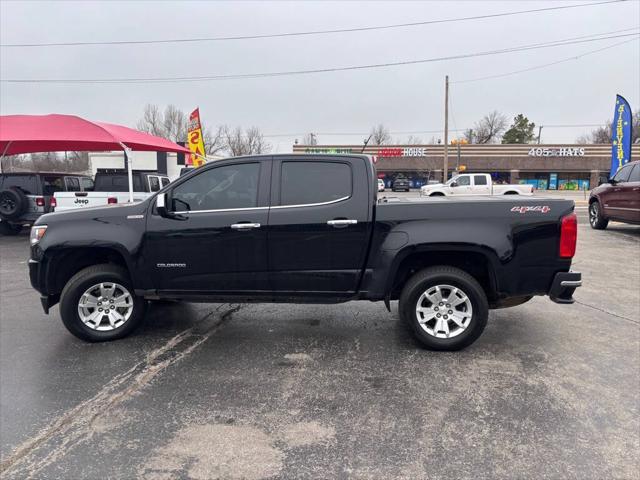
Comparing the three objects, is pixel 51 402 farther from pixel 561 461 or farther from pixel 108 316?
pixel 561 461

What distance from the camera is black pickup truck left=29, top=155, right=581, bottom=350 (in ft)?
13.9

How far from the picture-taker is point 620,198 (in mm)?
11789

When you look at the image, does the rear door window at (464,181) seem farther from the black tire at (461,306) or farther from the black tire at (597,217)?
the black tire at (461,306)

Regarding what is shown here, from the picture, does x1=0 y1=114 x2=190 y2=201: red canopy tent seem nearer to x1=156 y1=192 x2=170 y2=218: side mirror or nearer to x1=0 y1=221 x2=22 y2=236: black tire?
x1=0 y1=221 x2=22 y2=236: black tire

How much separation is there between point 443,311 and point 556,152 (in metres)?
56.3

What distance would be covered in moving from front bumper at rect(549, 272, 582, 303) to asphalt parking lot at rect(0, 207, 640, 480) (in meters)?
0.62

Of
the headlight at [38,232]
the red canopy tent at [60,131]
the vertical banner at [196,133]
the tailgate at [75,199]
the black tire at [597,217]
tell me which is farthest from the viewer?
the vertical banner at [196,133]

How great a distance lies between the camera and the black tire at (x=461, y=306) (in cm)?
428

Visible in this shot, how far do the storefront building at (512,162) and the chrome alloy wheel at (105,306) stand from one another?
48.1m

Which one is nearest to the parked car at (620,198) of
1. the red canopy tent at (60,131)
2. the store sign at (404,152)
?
the red canopy tent at (60,131)

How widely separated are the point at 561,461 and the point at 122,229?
4.11 metres

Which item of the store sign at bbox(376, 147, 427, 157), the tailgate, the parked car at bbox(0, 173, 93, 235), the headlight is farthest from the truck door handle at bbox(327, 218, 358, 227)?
the store sign at bbox(376, 147, 427, 157)

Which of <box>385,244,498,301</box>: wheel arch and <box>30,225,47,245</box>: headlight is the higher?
<box>30,225,47,245</box>: headlight

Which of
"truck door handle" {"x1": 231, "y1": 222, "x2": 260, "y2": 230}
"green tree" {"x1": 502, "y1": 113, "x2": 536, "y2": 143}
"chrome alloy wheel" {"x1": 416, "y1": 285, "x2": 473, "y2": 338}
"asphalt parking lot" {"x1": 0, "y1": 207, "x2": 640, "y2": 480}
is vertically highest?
"green tree" {"x1": 502, "y1": 113, "x2": 536, "y2": 143}
